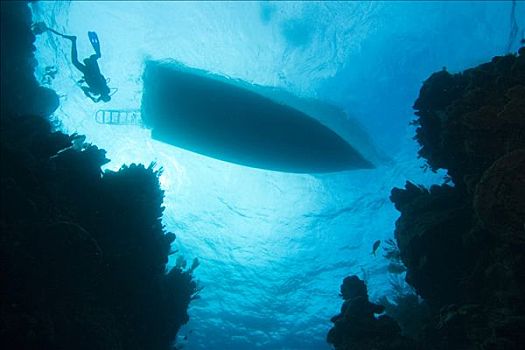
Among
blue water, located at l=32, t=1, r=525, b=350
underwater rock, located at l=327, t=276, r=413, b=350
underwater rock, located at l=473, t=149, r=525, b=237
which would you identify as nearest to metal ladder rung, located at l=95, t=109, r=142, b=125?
blue water, located at l=32, t=1, r=525, b=350

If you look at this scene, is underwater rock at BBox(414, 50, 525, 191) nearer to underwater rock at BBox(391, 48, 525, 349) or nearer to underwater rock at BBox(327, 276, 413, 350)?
underwater rock at BBox(391, 48, 525, 349)

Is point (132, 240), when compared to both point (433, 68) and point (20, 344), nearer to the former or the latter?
point (20, 344)

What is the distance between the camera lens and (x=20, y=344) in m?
5.45

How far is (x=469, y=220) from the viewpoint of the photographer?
7.05 meters

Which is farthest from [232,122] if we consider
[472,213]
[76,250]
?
[472,213]

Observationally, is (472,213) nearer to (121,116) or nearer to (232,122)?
(232,122)

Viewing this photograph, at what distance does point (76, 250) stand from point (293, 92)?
949 cm

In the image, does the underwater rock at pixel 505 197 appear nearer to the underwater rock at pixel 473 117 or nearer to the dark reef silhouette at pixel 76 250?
the underwater rock at pixel 473 117

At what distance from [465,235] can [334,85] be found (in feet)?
27.5

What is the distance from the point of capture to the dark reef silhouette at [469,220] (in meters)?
5.19

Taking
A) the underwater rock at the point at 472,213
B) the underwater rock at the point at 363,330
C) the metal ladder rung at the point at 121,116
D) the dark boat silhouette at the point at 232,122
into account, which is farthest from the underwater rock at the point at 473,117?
the metal ladder rung at the point at 121,116

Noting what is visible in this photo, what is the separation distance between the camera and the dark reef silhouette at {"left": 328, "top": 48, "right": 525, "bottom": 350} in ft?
17.0

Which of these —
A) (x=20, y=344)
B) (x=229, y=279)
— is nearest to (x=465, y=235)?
(x=20, y=344)

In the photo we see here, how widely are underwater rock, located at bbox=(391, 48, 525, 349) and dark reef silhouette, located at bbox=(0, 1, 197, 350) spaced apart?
6.24 meters
